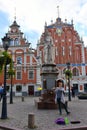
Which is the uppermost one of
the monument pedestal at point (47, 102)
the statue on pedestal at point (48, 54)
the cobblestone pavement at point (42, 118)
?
the statue on pedestal at point (48, 54)

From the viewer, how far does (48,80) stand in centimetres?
1552

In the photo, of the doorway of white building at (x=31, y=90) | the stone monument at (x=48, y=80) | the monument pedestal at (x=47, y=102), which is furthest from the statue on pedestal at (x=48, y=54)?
the doorway of white building at (x=31, y=90)

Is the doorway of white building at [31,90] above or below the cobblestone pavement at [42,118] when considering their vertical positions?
above

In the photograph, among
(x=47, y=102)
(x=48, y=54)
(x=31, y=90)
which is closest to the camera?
(x=47, y=102)

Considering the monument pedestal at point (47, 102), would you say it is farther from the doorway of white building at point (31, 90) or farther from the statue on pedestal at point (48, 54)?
the doorway of white building at point (31, 90)

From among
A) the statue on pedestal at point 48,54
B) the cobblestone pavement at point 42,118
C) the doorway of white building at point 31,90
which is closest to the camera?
the cobblestone pavement at point 42,118

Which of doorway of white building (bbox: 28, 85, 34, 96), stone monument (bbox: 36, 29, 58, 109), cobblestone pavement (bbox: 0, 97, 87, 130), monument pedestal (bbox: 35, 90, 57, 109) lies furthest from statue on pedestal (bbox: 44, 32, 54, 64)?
doorway of white building (bbox: 28, 85, 34, 96)

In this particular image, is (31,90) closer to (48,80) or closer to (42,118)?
(48,80)

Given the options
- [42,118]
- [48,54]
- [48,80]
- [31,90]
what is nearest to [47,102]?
[48,80]

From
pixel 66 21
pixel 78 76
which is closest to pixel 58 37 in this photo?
pixel 66 21

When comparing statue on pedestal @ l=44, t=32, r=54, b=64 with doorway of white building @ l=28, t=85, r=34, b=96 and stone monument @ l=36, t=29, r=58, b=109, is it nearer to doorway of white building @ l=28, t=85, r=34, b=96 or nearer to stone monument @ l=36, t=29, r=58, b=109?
stone monument @ l=36, t=29, r=58, b=109

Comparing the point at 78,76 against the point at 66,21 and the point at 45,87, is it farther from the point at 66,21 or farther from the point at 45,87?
the point at 45,87

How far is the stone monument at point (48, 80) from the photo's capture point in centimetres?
1427

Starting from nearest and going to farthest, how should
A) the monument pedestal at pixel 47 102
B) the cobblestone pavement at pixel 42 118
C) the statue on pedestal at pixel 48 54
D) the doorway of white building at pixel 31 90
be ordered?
1. the cobblestone pavement at pixel 42 118
2. the monument pedestal at pixel 47 102
3. the statue on pedestal at pixel 48 54
4. the doorway of white building at pixel 31 90
